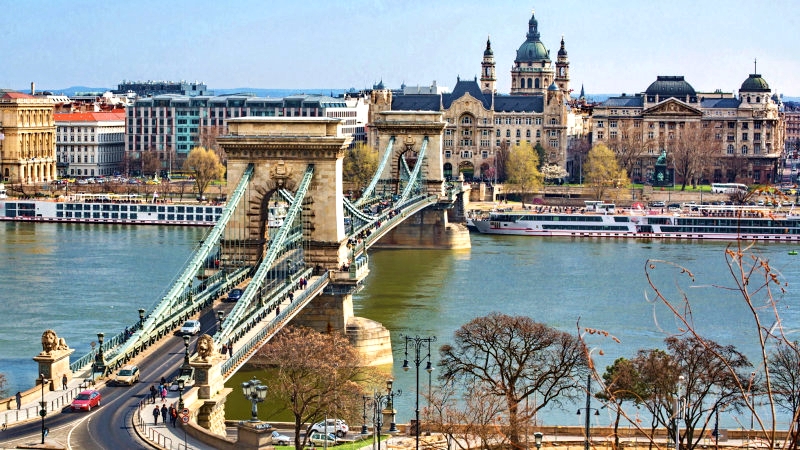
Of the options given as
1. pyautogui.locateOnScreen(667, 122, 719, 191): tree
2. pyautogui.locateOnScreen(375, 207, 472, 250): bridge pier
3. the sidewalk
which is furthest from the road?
pyautogui.locateOnScreen(667, 122, 719, 191): tree

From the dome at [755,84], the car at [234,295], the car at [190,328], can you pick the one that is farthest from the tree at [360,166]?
the car at [190,328]

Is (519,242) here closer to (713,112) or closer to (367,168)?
(367,168)

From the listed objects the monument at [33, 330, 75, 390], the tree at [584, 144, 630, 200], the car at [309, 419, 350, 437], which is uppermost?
the tree at [584, 144, 630, 200]

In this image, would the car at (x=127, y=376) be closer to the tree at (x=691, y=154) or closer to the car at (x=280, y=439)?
the car at (x=280, y=439)

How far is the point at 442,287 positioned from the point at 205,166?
155 ft

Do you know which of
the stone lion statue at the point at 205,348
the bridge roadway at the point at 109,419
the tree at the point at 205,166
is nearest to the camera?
the bridge roadway at the point at 109,419

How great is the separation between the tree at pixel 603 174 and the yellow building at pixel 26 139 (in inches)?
1579

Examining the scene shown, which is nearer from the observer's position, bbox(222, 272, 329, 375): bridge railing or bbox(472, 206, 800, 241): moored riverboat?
bbox(222, 272, 329, 375): bridge railing

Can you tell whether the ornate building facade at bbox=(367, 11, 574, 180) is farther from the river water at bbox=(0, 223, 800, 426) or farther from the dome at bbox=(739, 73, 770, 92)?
the river water at bbox=(0, 223, 800, 426)

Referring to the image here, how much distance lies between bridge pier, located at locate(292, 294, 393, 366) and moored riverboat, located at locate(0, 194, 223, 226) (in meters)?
49.2

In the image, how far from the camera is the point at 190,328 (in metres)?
39.1

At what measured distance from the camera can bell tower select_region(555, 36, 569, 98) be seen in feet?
464

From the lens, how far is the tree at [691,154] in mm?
111250

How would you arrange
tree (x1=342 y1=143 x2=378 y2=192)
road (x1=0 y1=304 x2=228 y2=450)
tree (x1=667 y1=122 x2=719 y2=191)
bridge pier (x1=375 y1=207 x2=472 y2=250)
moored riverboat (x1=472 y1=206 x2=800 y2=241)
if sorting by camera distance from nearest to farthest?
road (x1=0 y1=304 x2=228 y2=450)
bridge pier (x1=375 y1=207 x2=472 y2=250)
moored riverboat (x1=472 y1=206 x2=800 y2=241)
tree (x1=342 y1=143 x2=378 y2=192)
tree (x1=667 y1=122 x2=719 y2=191)
